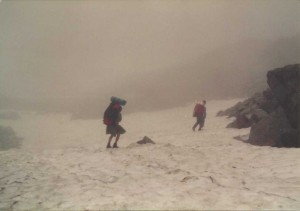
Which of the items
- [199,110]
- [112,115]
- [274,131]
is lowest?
[274,131]

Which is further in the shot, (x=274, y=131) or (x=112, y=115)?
(x=274, y=131)

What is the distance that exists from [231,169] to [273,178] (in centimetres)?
91

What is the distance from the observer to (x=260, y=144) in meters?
8.61

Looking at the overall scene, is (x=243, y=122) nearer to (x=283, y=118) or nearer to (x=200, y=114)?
(x=200, y=114)

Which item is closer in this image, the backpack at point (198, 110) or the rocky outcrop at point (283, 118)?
the rocky outcrop at point (283, 118)

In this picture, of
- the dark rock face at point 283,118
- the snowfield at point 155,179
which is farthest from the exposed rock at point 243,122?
the dark rock face at point 283,118

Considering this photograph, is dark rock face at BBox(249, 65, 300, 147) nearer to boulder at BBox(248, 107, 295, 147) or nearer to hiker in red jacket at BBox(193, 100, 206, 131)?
boulder at BBox(248, 107, 295, 147)

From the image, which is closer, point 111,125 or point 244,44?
point 111,125

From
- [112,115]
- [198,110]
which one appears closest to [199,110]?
[198,110]

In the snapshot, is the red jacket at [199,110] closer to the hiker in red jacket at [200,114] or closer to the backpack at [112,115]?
the hiker in red jacket at [200,114]

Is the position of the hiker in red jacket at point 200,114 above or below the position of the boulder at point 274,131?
above

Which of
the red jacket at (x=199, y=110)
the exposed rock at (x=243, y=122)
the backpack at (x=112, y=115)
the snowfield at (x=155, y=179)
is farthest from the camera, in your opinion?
the red jacket at (x=199, y=110)

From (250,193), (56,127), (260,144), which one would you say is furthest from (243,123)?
(56,127)

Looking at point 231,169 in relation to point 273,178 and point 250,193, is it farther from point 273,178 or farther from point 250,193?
point 250,193
